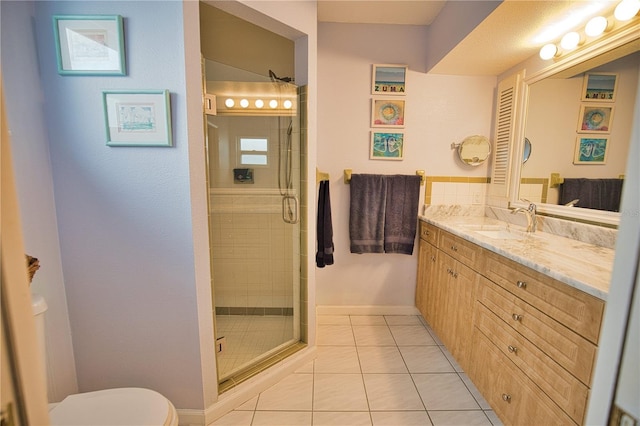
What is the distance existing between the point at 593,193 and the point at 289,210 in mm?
1819

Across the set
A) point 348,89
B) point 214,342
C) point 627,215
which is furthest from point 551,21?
point 214,342

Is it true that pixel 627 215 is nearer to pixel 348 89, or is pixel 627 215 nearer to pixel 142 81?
pixel 142 81

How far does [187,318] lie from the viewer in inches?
51.9

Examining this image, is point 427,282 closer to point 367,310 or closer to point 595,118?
point 367,310

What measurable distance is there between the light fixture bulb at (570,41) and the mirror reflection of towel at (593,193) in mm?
757

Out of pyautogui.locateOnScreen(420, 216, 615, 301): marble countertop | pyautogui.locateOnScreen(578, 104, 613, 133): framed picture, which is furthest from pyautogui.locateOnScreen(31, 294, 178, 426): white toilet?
pyautogui.locateOnScreen(578, 104, 613, 133): framed picture

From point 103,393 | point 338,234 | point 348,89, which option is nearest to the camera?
point 103,393

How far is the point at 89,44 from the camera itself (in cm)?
113

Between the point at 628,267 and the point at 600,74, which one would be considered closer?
the point at 628,267

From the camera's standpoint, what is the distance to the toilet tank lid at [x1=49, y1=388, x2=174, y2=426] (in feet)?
3.07

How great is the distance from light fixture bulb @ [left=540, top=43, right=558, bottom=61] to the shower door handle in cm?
183

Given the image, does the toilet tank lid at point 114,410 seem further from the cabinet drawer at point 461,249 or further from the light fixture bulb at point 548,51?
the light fixture bulb at point 548,51

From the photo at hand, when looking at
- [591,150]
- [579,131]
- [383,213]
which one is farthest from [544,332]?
[383,213]

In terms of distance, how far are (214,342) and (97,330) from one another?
553 millimetres
